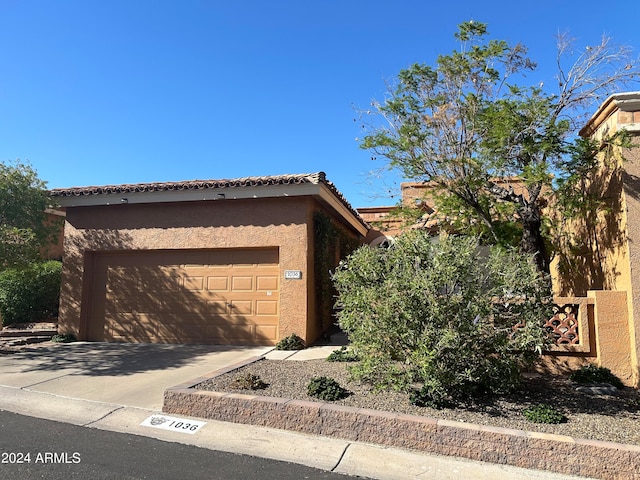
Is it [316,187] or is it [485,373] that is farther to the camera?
[316,187]

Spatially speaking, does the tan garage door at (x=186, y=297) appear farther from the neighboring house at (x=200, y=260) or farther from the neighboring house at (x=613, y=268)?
the neighboring house at (x=613, y=268)

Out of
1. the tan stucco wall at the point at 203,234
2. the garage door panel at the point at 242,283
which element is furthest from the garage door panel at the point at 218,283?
the tan stucco wall at the point at 203,234

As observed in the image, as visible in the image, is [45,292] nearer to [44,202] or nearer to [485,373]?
[44,202]

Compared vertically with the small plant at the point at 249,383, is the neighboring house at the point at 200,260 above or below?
above

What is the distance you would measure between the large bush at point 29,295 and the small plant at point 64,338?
8.38ft

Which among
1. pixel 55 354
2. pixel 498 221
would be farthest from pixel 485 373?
pixel 55 354

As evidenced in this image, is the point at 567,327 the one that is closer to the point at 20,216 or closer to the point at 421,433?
the point at 421,433

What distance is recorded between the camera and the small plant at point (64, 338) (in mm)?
10801

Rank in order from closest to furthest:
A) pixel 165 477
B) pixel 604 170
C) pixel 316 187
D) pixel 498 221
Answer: pixel 165 477
pixel 604 170
pixel 498 221
pixel 316 187

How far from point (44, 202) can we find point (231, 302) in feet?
17.2

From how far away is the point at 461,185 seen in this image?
7938 mm

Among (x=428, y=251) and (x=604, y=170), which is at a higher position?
(x=604, y=170)

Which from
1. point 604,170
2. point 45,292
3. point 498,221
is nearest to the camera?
point 604,170

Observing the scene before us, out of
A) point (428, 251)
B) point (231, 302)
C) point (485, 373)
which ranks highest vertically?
point (428, 251)
